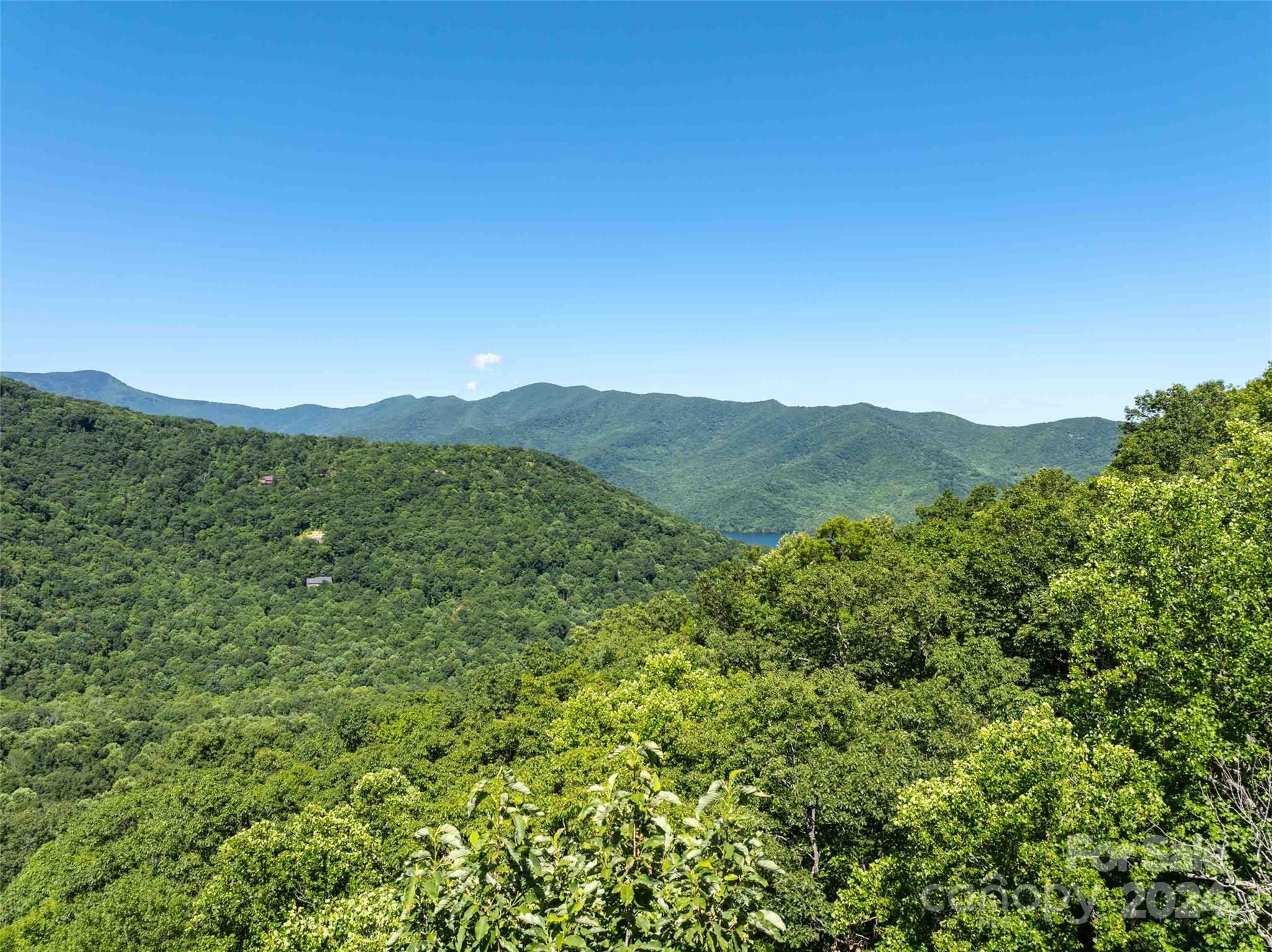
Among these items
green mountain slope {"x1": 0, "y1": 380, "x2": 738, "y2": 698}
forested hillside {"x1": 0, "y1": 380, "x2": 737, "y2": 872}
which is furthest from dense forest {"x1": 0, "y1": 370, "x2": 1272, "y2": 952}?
green mountain slope {"x1": 0, "y1": 380, "x2": 738, "y2": 698}

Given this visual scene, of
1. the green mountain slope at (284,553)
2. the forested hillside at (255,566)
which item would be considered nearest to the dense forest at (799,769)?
the forested hillside at (255,566)

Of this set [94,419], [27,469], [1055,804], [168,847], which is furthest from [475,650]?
[94,419]

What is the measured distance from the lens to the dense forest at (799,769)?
4.96 metres

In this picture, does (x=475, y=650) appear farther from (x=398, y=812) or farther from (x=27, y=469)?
(x=27, y=469)

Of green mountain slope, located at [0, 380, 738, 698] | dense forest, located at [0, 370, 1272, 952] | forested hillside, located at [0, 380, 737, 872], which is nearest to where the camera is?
dense forest, located at [0, 370, 1272, 952]

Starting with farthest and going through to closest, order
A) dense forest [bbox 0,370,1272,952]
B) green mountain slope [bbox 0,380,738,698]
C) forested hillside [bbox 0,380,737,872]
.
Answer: green mountain slope [bbox 0,380,738,698] < forested hillside [bbox 0,380,737,872] < dense forest [bbox 0,370,1272,952]

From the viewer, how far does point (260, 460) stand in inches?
5709

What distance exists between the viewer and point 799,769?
17109 millimetres

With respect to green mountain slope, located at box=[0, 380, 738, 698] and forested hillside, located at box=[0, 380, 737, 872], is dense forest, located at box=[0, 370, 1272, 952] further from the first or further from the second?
green mountain slope, located at box=[0, 380, 738, 698]

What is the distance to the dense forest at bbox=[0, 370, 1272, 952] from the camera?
496cm

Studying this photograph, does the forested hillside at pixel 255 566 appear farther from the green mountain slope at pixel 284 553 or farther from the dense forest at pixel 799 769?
the dense forest at pixel 799 769

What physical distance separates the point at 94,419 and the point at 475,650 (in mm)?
119891

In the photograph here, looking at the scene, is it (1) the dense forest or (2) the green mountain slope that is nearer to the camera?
(1) the dense forest

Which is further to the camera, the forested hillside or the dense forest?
the forested hillside
